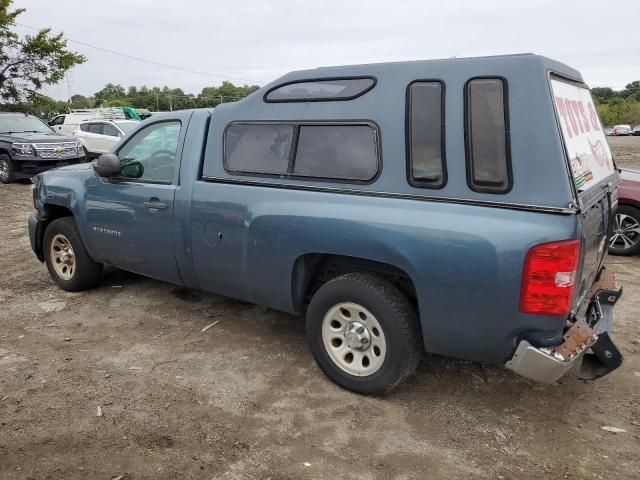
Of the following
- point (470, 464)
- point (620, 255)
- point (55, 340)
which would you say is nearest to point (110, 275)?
point (55, 340)

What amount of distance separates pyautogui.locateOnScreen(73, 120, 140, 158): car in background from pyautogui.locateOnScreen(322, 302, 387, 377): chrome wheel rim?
48.3 feet

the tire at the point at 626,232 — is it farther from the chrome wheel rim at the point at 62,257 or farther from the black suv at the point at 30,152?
the black suv at the point at 30,152

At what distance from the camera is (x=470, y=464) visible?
8.86ft

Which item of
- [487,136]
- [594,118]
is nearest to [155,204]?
[487,136]

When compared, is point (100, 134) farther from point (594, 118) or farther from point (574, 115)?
point (574, 115)

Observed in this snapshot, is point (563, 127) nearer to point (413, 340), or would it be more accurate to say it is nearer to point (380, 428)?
point (413, 340)

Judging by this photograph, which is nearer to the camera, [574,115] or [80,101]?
[574,115]

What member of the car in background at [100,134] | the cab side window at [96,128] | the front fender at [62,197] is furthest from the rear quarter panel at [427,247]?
the cab side window at [96,128]

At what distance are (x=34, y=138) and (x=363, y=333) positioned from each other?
12.7 m

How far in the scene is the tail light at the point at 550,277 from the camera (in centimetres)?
249

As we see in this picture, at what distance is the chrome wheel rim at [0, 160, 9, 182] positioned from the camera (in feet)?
42.4

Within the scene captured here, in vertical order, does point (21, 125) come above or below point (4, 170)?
above

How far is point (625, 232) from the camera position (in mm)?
6410

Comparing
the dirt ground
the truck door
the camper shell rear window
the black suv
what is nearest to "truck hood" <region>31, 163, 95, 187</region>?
the truck door
